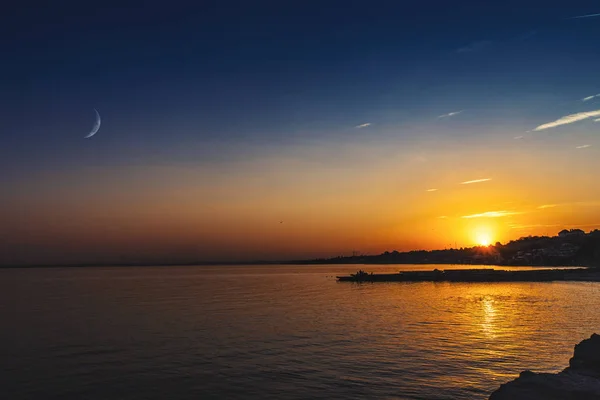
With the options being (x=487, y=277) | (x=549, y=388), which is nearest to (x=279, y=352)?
(x=549, y=388)

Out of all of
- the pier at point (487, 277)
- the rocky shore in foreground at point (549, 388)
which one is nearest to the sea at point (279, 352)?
the rocky shore in foreground at point (549, 388)

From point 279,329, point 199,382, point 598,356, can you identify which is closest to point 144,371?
point 199,382

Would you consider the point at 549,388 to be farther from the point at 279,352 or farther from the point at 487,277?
the point at 487,277

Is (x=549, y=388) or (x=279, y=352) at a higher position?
(x=549, y=388)

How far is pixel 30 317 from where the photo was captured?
174 feet

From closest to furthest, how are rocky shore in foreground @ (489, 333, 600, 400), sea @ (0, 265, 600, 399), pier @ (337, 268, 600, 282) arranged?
rocky shore in foreground @ (489, 333, 600, 400) → sea @ (0, 265, 600, 399) → pier @ (337, 268, 600, 282)

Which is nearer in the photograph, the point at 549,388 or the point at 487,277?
the point at 549,388

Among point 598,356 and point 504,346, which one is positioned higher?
point 598,356

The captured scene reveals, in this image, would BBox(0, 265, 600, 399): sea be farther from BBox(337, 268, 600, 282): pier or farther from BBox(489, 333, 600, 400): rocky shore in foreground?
BBox(337, 268, 600, 282): pier

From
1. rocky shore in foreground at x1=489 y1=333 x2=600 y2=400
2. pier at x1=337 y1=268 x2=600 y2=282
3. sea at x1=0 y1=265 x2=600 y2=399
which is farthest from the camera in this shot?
pier at x1=337 y1=268 x2=600 y2=282

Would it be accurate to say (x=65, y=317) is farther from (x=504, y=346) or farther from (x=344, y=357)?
(x=504, y=346)

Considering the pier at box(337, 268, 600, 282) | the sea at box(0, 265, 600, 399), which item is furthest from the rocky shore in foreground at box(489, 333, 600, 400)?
the pier at box(337, 268, 600, 282)

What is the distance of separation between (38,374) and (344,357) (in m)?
19.0

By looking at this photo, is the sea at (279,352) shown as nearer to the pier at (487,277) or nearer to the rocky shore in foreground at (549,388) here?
the rocky shore in foreground at (549,388)
